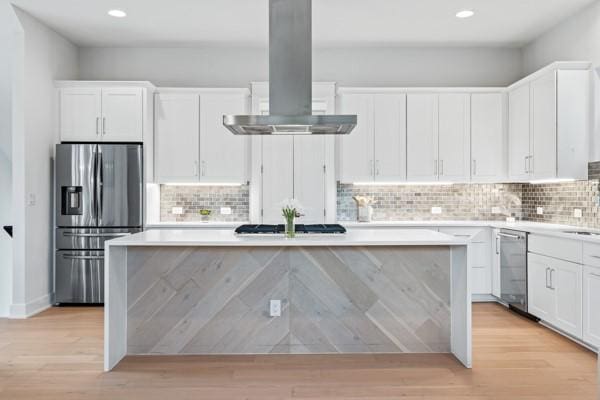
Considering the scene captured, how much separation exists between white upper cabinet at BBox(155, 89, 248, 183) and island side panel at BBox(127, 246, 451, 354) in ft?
6.99

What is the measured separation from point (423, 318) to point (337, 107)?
2.92 meters

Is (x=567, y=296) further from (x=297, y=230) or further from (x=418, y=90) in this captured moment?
(x=418, y=90)

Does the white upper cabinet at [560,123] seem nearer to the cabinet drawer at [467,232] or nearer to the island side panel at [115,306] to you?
the cabinet drawer at [467,232]

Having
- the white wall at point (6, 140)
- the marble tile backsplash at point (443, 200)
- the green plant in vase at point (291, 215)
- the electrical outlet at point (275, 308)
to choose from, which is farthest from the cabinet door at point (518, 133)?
the white wall at point (6, 140)

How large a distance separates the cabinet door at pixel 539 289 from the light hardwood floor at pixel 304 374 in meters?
0.32

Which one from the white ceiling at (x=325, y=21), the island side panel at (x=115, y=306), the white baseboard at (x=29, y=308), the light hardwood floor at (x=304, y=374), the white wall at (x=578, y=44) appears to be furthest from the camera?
the white baseboard at (x=29, y=308)

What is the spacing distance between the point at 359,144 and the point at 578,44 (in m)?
2.45

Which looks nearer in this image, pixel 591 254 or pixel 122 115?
pixel 591 254

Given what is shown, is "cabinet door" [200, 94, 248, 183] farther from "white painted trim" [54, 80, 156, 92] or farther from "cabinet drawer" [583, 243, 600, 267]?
"cabinet drawer" [583, 243, 600, 267]

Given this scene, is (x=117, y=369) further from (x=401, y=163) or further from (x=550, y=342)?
(x=401, y=163)

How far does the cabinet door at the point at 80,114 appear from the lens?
5.32 meters

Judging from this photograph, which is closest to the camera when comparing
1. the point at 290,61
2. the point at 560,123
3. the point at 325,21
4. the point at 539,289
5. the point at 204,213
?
the point at 290,61

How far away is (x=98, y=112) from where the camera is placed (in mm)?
5328

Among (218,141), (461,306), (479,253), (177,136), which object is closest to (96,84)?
(177,136)
